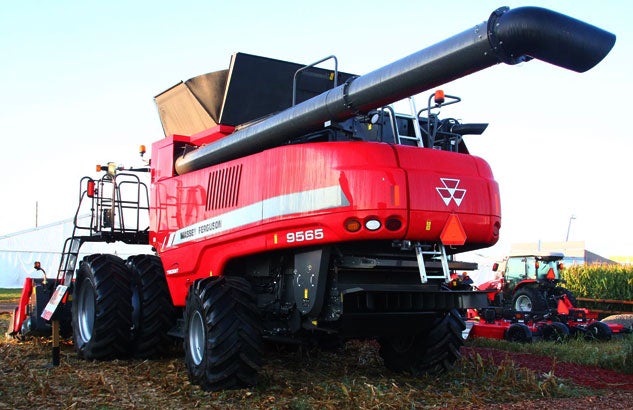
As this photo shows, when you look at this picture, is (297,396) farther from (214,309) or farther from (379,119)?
(379,119)

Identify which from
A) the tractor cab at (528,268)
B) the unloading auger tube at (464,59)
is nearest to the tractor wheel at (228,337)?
the unloading auger tube at (464,59)

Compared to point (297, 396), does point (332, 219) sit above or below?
above

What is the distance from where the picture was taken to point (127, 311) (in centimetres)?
908

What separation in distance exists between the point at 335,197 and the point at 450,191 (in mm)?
1138

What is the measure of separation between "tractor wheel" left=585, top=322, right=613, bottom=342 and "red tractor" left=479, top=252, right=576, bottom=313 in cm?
275

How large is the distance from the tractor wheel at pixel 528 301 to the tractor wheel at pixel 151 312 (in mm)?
11528

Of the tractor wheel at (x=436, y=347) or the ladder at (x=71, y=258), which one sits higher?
the ladder at (x=71, y=258)

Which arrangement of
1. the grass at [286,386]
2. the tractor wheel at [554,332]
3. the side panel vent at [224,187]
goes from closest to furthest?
the grass at [286,386] → the side panel vent at [224,187] → the tractor wheel at [554,332]

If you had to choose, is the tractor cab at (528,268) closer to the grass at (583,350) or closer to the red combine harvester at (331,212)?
the grass at (583,350)

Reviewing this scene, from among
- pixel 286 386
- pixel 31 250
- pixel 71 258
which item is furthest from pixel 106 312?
pixel 31 250

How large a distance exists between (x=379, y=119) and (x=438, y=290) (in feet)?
5.86

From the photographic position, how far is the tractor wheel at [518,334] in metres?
12.9

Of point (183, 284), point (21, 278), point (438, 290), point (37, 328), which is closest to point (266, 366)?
point (183, 284)

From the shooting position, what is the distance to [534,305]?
18.1 metres
